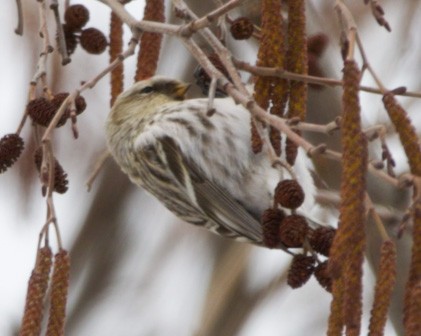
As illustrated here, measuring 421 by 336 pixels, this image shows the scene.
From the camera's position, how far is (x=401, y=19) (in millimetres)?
2885

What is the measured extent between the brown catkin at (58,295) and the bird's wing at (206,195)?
99 cm

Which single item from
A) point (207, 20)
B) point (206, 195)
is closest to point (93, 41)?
point (207, 20)

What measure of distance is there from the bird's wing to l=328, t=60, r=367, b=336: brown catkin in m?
1.27

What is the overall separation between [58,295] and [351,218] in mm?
510

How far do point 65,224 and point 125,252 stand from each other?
20cm

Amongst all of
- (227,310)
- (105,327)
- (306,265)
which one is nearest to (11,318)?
(105,327)

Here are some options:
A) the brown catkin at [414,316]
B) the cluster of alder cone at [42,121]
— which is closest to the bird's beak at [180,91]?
the cluster of alder cone at [42,121]

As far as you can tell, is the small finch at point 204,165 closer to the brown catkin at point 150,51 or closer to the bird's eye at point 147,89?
→ the bird's eye at point 147,89

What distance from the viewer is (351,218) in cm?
109

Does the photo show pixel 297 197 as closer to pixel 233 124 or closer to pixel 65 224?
pixel 233 124

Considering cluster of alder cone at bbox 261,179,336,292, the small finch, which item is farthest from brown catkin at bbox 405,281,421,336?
the small finch

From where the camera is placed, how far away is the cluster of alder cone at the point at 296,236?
1.50 m

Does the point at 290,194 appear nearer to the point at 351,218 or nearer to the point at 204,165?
the point at 351,218

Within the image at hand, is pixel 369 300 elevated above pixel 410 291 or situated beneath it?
elevated above
